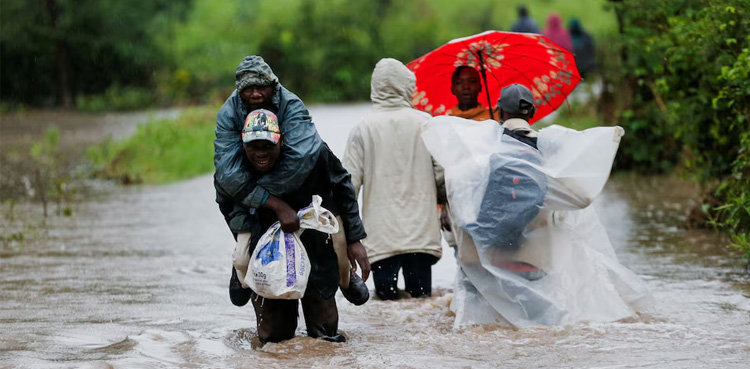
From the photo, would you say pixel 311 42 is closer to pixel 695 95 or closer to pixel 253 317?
pixel 695 95

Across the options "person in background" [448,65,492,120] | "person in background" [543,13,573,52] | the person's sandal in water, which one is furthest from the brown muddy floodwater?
"person in background" [543,13,573,52]

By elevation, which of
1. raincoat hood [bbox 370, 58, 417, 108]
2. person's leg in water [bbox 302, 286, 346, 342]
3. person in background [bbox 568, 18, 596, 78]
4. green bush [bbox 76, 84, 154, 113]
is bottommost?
person's leg in water [bbox 302, 286, 346, 342]

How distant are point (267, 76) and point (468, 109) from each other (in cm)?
285

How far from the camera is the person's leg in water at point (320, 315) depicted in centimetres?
642

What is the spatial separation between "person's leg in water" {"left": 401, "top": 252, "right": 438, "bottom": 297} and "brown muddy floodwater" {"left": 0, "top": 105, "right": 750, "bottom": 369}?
4.5 inches

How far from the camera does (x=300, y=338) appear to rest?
6.50 m

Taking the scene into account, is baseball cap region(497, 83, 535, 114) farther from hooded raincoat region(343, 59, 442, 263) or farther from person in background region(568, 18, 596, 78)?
person in background region(568, 18, 596, 78)

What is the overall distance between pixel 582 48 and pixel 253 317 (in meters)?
13.5

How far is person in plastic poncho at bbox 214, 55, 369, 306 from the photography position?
597cm

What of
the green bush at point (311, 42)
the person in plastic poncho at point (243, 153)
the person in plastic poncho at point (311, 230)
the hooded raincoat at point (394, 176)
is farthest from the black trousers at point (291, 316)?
the green bush at point (311, 42)

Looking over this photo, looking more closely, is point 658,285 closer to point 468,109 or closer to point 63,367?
point 468,109

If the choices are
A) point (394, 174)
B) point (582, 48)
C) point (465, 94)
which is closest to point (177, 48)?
point (582, 48)

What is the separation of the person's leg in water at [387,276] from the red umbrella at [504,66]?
1.42 metres

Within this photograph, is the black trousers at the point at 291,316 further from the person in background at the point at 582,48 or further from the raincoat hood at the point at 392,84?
the person in background at the point at 582,48
